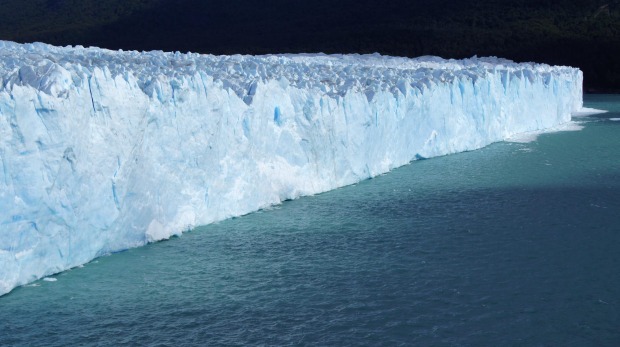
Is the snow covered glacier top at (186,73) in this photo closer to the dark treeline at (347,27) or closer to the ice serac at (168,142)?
the ice serac at (168,142)

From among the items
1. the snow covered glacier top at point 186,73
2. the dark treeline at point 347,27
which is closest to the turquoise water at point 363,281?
the snow covered glacier top at point 186,73

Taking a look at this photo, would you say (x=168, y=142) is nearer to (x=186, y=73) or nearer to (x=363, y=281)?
(x=186, y=73)

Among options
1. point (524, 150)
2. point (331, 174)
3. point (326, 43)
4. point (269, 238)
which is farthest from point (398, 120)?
point (326, 43)

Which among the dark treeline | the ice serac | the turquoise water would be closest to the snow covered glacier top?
the ice serac

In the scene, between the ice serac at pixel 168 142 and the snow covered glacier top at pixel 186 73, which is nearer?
the ice serac at pixel 168 142

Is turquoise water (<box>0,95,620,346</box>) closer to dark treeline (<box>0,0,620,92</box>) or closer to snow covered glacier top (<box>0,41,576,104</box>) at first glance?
snow covered glacier top (<box>0,41,576,104</box>)

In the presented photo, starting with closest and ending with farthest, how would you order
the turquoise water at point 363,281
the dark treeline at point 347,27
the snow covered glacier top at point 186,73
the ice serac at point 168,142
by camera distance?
the turquoise water at point 363,281
the ice serac at point 168,142
the snow covered glacier top at point 186,73
the dark treeline at point 347,27

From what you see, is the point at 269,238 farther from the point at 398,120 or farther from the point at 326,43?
the point at 326,43
